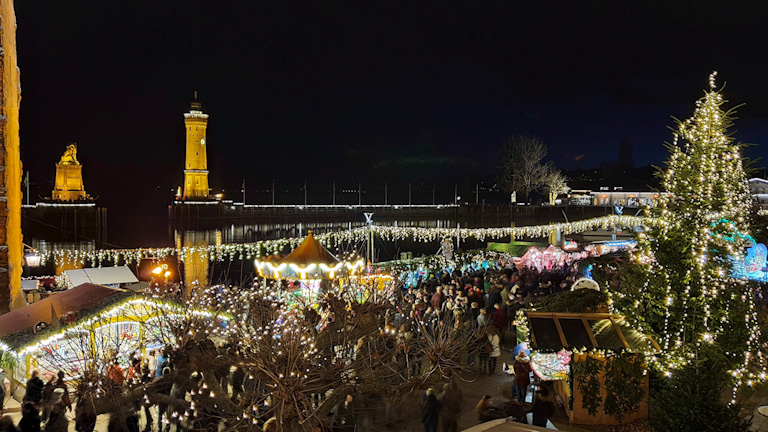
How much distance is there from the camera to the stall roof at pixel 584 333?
7.17m

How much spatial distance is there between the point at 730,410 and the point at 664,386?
0.92m

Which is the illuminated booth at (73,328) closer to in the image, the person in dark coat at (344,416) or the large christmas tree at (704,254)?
the person in dark coat at (344,416)

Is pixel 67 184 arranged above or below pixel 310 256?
above

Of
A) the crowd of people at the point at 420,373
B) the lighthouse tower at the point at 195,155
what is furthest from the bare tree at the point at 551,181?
the crowd of people at the point at 420,373

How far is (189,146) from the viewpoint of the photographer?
232ft

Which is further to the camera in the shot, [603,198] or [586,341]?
[603,198]

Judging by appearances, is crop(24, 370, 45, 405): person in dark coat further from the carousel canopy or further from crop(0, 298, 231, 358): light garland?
the carousel canopy

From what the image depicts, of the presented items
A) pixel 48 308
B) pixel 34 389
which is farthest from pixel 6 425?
pixel 48 308

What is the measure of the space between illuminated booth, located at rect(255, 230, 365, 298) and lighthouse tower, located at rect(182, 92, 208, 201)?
59.9 meters

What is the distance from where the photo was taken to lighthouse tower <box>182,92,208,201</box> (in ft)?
231

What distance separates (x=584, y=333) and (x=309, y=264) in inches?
326

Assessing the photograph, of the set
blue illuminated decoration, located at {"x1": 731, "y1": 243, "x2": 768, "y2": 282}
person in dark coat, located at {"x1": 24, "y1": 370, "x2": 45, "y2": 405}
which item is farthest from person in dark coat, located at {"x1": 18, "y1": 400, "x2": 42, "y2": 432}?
blue illuminated decoration, located at {"x1": 731, "y1": 243, "x2": 768, "y2": 282}

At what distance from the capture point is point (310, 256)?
1443 cm

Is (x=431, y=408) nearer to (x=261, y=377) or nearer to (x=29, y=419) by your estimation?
(x=261, y=377)
